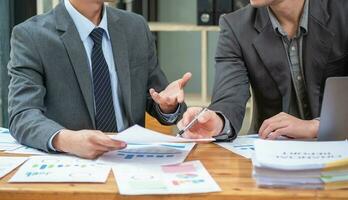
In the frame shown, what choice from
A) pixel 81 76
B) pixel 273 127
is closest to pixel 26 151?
pixel 81 76

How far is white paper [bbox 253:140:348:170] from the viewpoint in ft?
3.10

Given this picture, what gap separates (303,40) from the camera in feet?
5.52

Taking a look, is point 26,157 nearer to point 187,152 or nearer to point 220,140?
point 187,152

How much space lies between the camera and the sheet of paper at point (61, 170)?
1037 mm

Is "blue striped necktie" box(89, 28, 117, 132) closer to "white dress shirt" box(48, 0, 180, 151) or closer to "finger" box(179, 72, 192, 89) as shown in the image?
"white dress shirt" box(48, 0, 180, 151)

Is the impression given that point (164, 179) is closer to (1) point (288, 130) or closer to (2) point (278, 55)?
(1) point (288, 130)

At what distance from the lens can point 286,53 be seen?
168 centimetres

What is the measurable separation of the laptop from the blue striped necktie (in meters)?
0.69

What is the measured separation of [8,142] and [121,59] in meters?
0.45

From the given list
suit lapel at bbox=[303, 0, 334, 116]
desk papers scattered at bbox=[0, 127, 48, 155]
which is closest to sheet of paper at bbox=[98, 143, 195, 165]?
desk papers scattered at bbox=[0, 127, 48, 155]

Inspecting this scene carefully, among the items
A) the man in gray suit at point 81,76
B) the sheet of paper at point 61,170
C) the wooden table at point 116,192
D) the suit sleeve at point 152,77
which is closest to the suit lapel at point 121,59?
the man in gray suit at point 81,76

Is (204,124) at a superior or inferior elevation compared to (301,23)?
inferior

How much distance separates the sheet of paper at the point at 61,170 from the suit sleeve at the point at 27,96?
10 cm

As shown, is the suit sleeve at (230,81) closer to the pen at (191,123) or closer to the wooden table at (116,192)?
the pen at (191,123)
